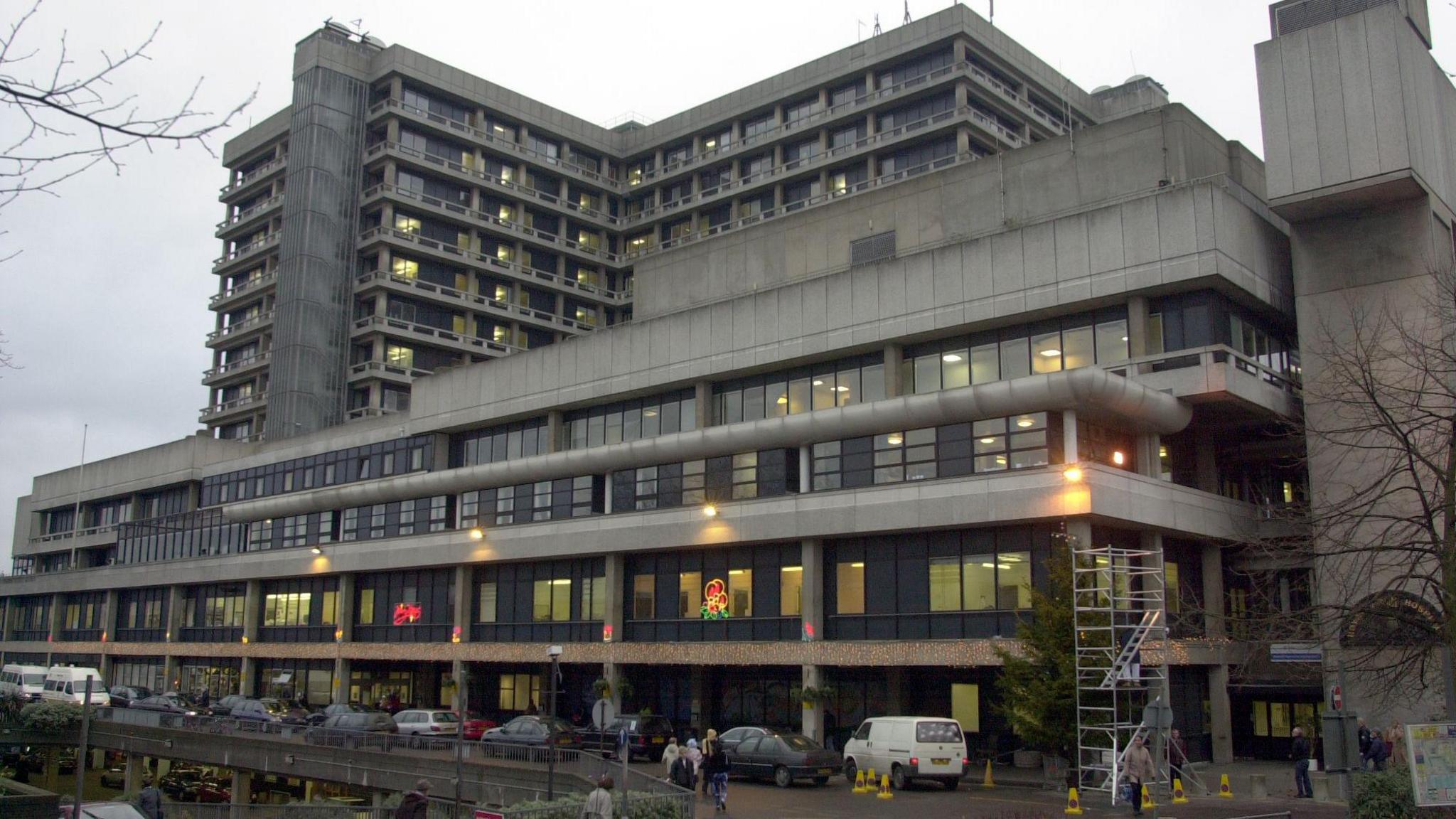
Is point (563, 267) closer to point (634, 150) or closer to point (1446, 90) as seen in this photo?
point (634, 150)

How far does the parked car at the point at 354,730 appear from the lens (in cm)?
4250

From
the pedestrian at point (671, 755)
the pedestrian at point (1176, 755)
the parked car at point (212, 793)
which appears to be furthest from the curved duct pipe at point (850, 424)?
the parked car at point (212, 793)

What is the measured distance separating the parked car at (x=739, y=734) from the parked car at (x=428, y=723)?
43.2ft

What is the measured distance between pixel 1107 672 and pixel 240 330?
8187 cm

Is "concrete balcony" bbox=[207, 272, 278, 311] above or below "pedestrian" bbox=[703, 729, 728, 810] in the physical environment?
above

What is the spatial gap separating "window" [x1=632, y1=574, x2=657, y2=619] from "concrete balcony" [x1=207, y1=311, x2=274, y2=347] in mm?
52959

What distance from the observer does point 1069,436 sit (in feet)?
132

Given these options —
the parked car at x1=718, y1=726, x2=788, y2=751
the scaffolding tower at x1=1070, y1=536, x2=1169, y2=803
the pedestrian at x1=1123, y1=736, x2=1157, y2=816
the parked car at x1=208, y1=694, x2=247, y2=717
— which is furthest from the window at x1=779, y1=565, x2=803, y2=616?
the parked car at x1=208, y1=694, x2=247, y2=717

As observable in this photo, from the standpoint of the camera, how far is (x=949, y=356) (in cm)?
4653

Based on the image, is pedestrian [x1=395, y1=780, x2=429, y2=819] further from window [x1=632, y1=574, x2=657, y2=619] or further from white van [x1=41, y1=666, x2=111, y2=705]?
white van [x1=41, y1=666, x2=111, y2=705]

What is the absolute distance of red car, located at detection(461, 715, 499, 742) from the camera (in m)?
49.2

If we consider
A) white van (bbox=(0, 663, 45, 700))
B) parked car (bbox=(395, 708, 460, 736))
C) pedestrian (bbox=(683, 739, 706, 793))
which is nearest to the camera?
pedestrian (bbox=(683, 739, 706, 793))

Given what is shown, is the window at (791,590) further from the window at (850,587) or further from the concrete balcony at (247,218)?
the concrete balcony at (247,218)

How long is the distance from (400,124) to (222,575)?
36.0 m
